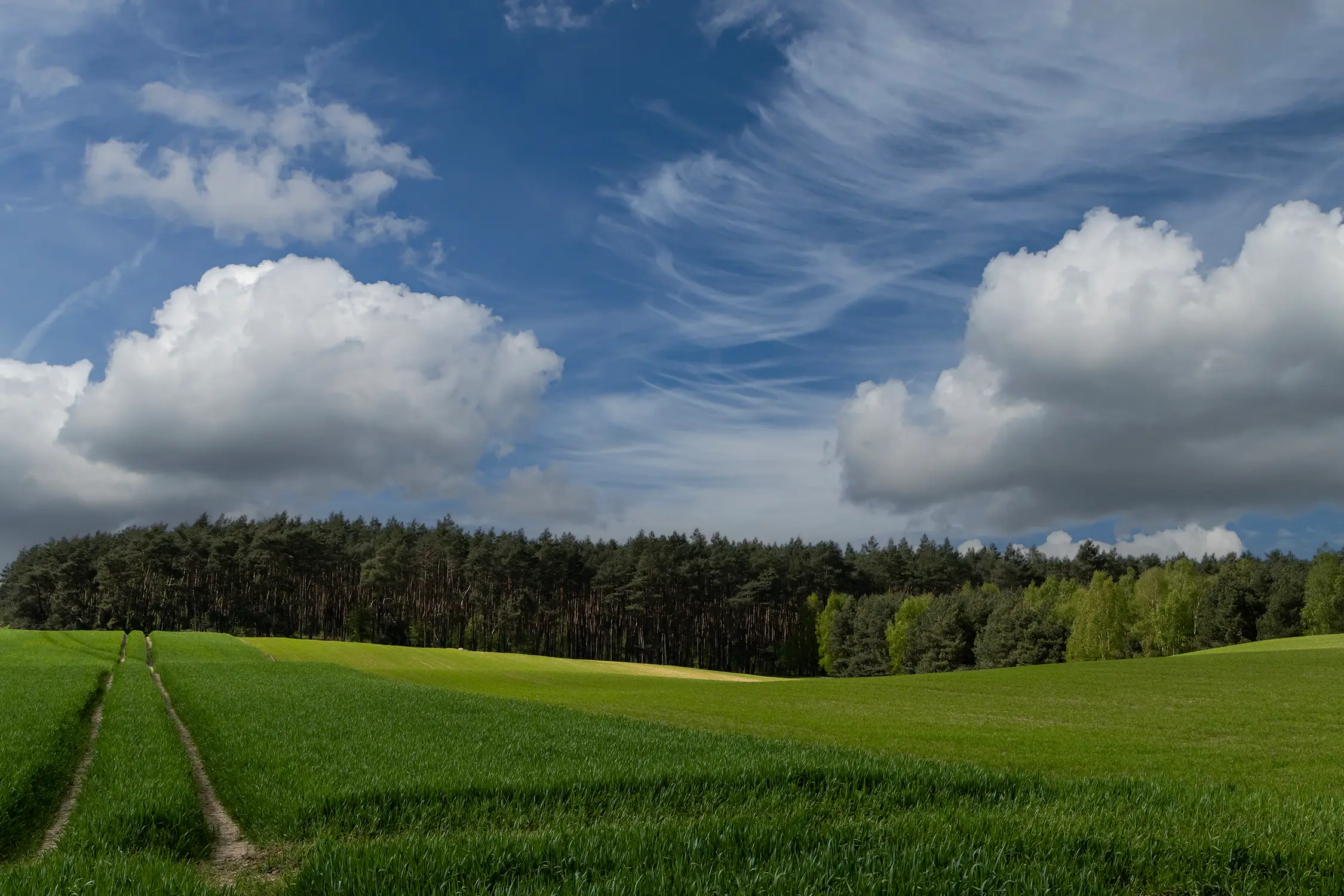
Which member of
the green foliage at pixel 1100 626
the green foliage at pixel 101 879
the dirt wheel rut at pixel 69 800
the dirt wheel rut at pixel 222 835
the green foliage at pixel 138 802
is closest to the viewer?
the green foliage at pixel 101 879

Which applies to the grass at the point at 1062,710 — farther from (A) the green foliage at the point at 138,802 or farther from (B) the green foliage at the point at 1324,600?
(B) the green foliage at the point at 1324,600

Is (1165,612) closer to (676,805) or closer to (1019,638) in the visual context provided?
(1019,638)

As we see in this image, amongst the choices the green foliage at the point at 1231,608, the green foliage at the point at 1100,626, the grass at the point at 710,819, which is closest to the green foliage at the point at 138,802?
the grass at the point at 710,819

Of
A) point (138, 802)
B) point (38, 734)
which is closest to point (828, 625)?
point (38, 734)

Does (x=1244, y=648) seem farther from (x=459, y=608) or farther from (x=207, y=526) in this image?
(x=207, y=526)

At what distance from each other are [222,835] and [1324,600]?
112 metres

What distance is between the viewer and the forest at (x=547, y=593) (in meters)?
107

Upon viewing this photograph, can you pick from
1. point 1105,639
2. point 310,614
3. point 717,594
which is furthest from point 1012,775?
point 310,614

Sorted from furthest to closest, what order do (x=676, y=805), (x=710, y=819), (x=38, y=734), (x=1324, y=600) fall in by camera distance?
1. (x=1324, y=600)
2. (x=38, y=734)
3. (x=676, y=805)
4. (x=710, y=819)

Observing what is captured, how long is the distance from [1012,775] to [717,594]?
364 ft

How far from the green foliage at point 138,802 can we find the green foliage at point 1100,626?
90.7 m

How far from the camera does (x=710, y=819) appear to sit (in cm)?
990

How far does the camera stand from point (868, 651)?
108188mm

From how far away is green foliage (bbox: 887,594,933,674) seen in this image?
10306 centimetres
